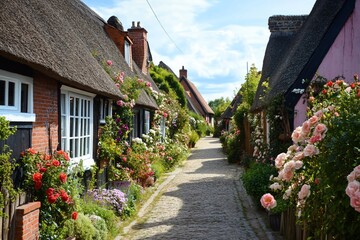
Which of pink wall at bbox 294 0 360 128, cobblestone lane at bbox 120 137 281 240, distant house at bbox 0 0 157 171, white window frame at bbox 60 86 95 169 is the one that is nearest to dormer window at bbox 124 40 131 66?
cobblestone lane at bbox 120 137 281 240

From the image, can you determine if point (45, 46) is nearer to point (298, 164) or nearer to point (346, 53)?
point (298, 164)

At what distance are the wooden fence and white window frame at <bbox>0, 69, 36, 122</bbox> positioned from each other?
1.05 meters

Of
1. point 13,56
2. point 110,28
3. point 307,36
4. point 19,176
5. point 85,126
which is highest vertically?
point 110,28

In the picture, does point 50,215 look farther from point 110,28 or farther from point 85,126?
point 110,28

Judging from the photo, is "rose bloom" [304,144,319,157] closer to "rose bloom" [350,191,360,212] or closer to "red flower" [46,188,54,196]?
"rose bloom" [350,191,360,212]

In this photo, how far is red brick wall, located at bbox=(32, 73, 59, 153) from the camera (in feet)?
21.8

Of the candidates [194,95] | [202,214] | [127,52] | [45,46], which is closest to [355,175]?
[45,46]

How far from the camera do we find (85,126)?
9.45m

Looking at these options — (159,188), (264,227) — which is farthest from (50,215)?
(159,188)

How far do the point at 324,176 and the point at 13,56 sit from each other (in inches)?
147

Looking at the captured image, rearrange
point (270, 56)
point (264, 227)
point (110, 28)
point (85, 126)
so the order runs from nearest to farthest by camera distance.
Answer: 1. point (264, 227)
2. point (85, 126)
3. point (110, 28)
4. point (270, 56)

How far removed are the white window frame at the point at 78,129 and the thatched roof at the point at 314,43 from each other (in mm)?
4696

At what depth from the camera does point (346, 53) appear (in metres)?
9.15

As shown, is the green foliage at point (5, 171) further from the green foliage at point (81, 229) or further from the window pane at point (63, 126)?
the window pane at point (63, 126)
